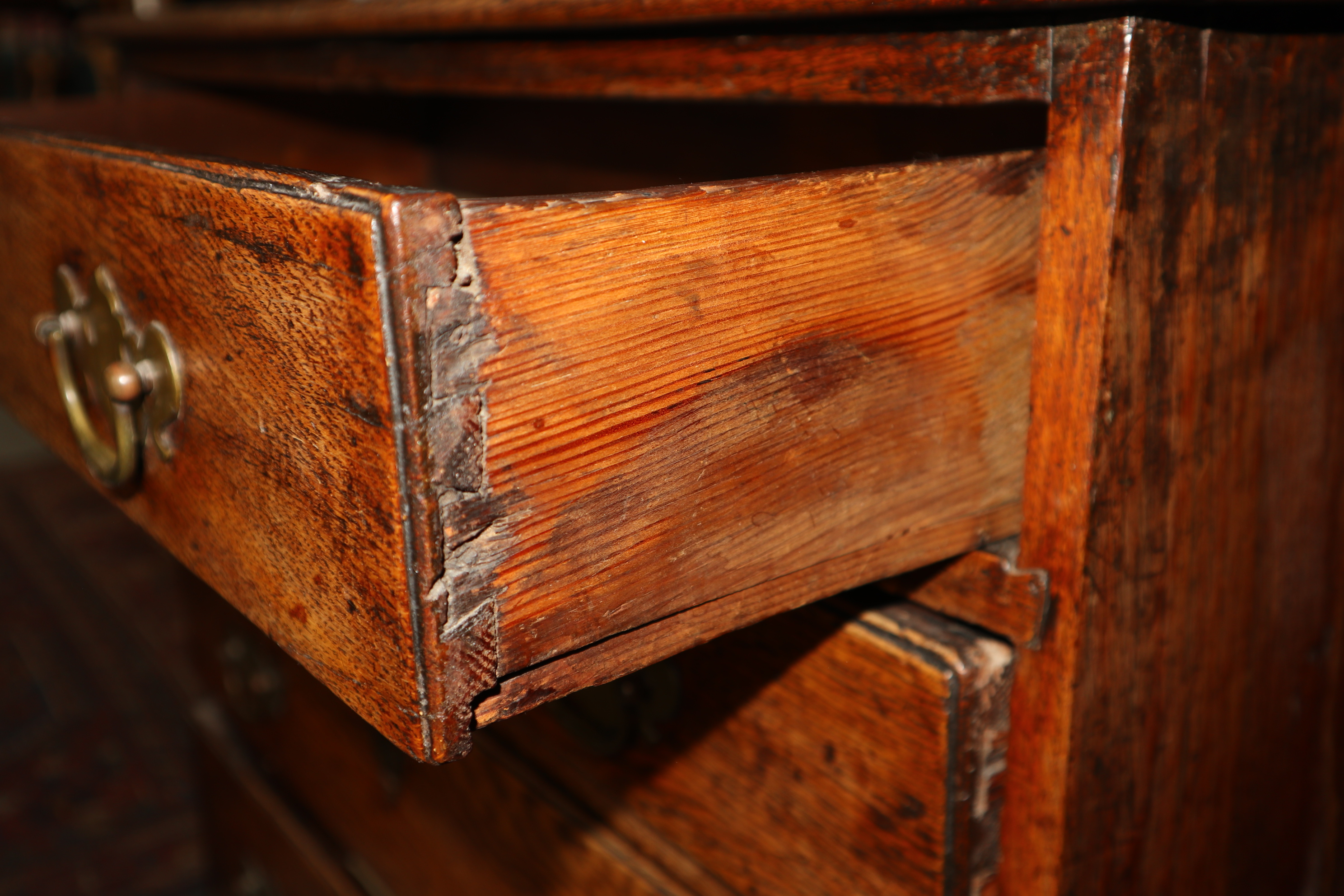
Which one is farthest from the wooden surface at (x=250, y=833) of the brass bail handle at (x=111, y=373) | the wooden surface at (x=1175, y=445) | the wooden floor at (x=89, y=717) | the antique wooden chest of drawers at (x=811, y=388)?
the wooden surface at (x=1175, y=445)

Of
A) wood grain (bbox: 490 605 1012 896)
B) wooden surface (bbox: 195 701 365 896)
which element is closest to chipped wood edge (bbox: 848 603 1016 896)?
wood grain (bbox: 490 605 1012 896)

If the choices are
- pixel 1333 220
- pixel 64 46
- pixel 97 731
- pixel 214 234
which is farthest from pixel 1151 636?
pixel 64 46

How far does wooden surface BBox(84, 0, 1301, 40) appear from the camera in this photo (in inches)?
17.4

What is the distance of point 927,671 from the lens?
502mm

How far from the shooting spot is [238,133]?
41.4 inches

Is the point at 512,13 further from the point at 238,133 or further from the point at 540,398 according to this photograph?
the point at 238,133

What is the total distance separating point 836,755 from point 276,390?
0.33 metres

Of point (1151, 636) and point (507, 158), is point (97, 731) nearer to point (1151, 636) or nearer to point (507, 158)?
point (507, 158)

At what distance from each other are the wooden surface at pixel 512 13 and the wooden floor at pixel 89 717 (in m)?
0.84

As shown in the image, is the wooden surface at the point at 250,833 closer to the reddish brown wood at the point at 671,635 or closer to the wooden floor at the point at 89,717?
the wooden floor at the point at 89,717

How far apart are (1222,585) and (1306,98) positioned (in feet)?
0.80

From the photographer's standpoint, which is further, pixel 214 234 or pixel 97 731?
pixel 97 731

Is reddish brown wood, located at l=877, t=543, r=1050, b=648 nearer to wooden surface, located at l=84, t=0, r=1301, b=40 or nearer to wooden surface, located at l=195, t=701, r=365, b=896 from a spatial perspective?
wooden surface, located at l=84, t=0, r=1301, b=40

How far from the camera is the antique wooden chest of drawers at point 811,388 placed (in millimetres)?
351
